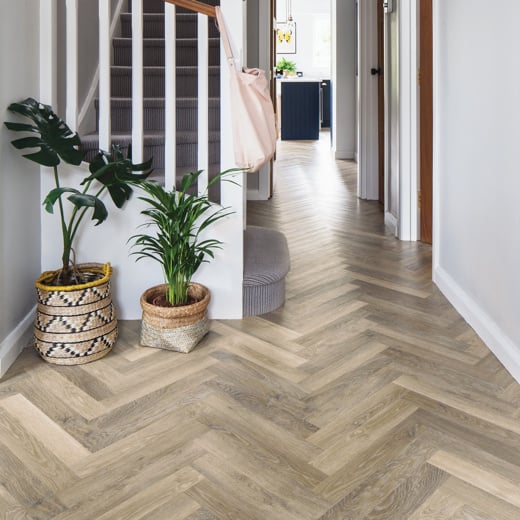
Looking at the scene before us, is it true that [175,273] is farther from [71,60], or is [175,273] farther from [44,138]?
[71,60]

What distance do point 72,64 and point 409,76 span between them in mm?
2007

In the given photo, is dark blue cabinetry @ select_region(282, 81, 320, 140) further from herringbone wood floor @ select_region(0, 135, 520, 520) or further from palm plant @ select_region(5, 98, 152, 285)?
palm plant @ select_region(5, 98, 152, 285)

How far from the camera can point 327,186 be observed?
18.9 feet

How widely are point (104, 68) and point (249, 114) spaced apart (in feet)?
1.86

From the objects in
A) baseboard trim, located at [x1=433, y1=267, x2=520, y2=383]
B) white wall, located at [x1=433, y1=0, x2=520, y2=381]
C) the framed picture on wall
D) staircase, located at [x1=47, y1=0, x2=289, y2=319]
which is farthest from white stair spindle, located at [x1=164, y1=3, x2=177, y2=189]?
the framed picture on wall

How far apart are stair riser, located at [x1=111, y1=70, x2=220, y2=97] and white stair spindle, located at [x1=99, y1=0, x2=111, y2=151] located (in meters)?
1.21

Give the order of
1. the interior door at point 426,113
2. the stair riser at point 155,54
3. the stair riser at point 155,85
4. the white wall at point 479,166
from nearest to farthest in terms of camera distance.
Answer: the white wall at point 479,166, the interior door at point 426,113, the stair riser at point 155,85, the stair riser at point 155,54

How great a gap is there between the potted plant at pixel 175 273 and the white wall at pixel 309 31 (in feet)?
36.0

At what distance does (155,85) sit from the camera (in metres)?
3.35

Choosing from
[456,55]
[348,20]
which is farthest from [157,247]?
[348,20]

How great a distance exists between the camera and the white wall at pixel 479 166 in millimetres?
1794

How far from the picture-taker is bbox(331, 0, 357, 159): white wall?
694cm

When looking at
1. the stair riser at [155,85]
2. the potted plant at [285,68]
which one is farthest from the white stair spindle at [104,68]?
the potted plant at [285,68]

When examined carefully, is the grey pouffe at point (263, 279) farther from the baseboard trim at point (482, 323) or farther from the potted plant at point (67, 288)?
the baseboard trim at point (482, 323)
